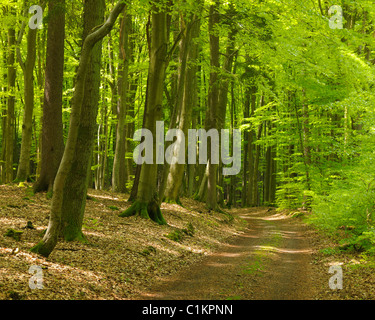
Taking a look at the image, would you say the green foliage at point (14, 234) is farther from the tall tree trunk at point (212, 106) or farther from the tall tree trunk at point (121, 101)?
the tall tree trunk at point (212, 106)

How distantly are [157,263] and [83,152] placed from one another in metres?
3.11

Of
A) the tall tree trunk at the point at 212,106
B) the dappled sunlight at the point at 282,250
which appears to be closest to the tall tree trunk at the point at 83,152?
the dappled sunlight at the point at 282,250

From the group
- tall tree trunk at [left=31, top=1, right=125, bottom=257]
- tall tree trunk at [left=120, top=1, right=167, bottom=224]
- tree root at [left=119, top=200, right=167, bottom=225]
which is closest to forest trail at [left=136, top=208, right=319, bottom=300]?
tall tree trunk at [left=31, top=1, right=125, bottom=257]

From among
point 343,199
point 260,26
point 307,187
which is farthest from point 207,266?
point 307,187

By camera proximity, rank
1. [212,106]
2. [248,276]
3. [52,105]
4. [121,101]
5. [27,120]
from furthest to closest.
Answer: [212,106]
[121,101]
[27,120]
[52,105]
[248,276]

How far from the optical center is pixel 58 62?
1184 centimetres

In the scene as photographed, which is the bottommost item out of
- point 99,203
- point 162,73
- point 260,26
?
point 99,203

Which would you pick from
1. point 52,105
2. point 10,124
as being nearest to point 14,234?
point 52,105

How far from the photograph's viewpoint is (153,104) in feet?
39.4

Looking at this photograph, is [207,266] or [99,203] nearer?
[207,266]

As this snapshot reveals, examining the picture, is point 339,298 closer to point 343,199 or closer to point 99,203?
point 343,199

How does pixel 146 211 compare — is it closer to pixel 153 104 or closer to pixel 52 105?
pixel 153 104
